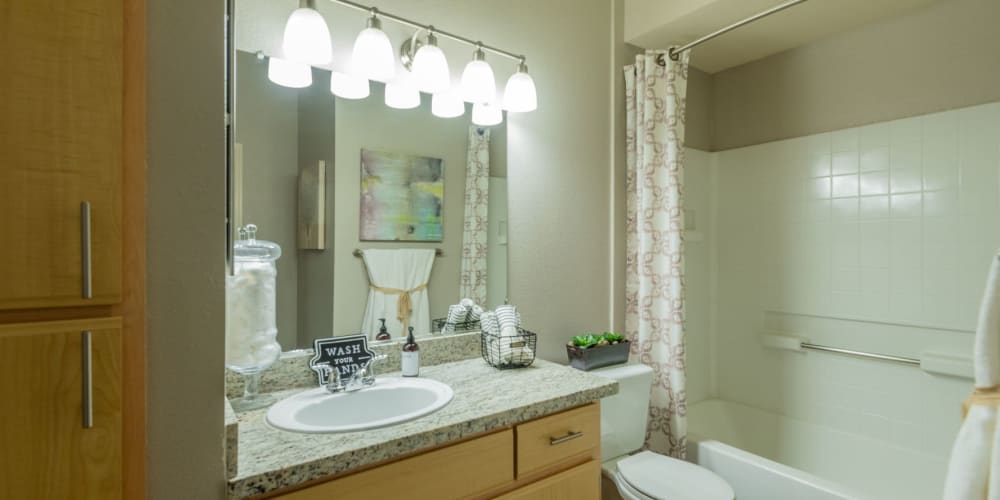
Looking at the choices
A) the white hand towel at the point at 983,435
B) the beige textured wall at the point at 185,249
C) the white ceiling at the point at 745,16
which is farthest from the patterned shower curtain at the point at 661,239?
the beige textured wall at the point at 185,249

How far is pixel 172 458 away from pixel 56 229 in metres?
0.41

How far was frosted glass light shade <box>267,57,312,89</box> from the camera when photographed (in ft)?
4.54

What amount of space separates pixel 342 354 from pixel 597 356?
103 centimetres

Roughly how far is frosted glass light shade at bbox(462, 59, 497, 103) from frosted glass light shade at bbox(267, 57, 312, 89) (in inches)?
21.9

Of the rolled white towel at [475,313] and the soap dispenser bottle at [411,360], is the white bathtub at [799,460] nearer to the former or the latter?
the rolled white towel at [475,313]

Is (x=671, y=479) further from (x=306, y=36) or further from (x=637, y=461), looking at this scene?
(x=306, y=36)

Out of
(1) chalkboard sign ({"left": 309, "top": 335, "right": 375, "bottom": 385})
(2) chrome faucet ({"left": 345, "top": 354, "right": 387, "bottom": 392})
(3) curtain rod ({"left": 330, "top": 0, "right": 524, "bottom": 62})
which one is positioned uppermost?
(3) curtain rod ({"left": 330, "top": 0, "right": 524, "bottom": 62})

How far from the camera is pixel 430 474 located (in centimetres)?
104

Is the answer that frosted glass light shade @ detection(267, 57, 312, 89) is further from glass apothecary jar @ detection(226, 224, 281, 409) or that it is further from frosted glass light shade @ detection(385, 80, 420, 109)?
glass apothecary jar @ detection(226, 224, 281, 409)

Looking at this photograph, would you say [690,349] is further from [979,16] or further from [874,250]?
[979,16]

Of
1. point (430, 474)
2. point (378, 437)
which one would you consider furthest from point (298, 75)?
point (430, 474)

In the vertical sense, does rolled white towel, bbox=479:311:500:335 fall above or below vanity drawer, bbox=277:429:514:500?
above

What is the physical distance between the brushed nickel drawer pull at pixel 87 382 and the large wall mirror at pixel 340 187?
0.68 m

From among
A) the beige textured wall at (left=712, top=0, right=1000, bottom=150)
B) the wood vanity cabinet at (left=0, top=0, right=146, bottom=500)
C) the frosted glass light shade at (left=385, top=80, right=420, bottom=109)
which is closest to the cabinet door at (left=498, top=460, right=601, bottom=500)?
the wood vanity cabinet at (left=0, top=0, right=146, bottom=500)
